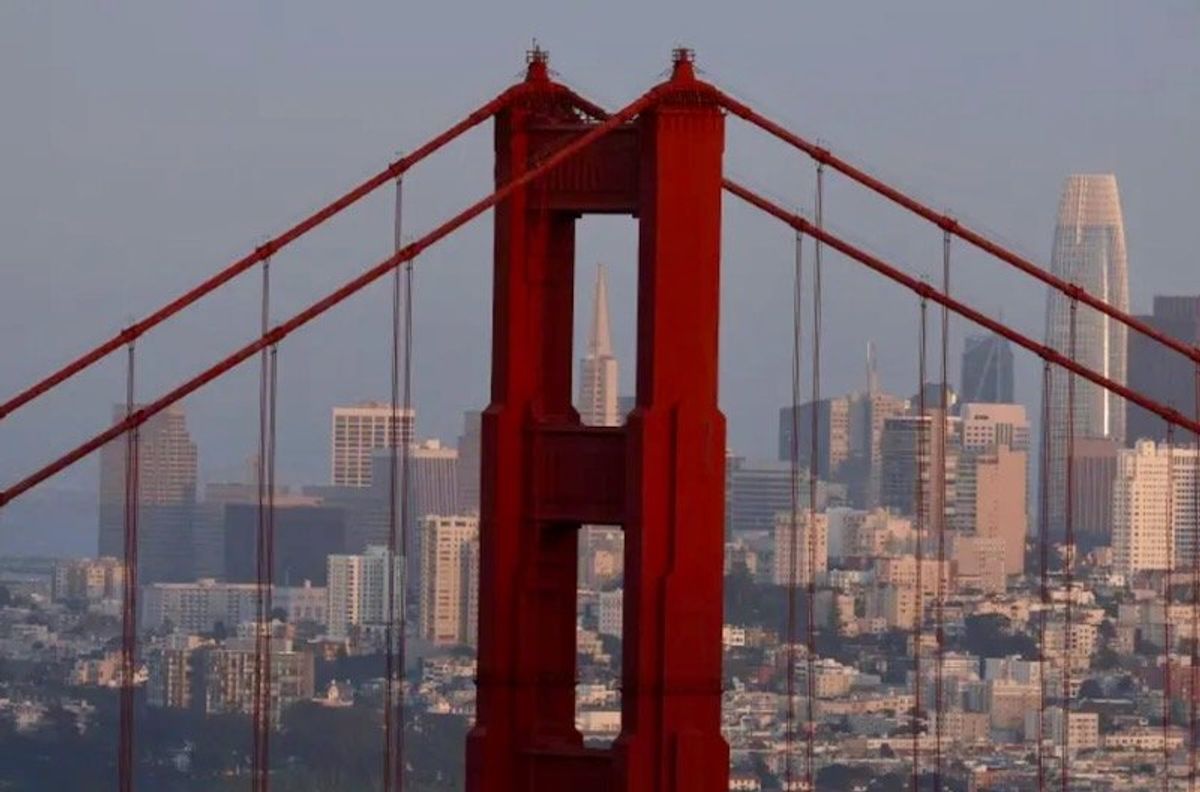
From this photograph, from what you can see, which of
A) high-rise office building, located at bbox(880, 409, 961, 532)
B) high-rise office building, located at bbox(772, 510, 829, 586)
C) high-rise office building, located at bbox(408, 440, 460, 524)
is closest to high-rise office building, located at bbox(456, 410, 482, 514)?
high-rise office building, located at bbox(408, 440, 460, 524)

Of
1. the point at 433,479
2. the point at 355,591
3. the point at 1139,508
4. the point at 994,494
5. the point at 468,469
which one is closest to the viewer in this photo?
the point at 468,469

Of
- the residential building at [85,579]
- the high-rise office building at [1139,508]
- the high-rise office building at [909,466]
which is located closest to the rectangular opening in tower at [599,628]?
the residential building at [85,579]

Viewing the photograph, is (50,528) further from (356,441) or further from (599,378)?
(599,378)

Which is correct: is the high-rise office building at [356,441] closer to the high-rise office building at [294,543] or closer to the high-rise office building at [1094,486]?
the high-rise office building at [294,543]

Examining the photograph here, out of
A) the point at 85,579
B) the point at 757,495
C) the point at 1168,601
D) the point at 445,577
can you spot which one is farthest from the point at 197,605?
the point at 1168,601

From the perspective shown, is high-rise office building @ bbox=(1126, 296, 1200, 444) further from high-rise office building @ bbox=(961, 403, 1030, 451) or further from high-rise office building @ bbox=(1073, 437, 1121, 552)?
A: high-rise office building @ bbox=(961, 403, 1030, 451)
